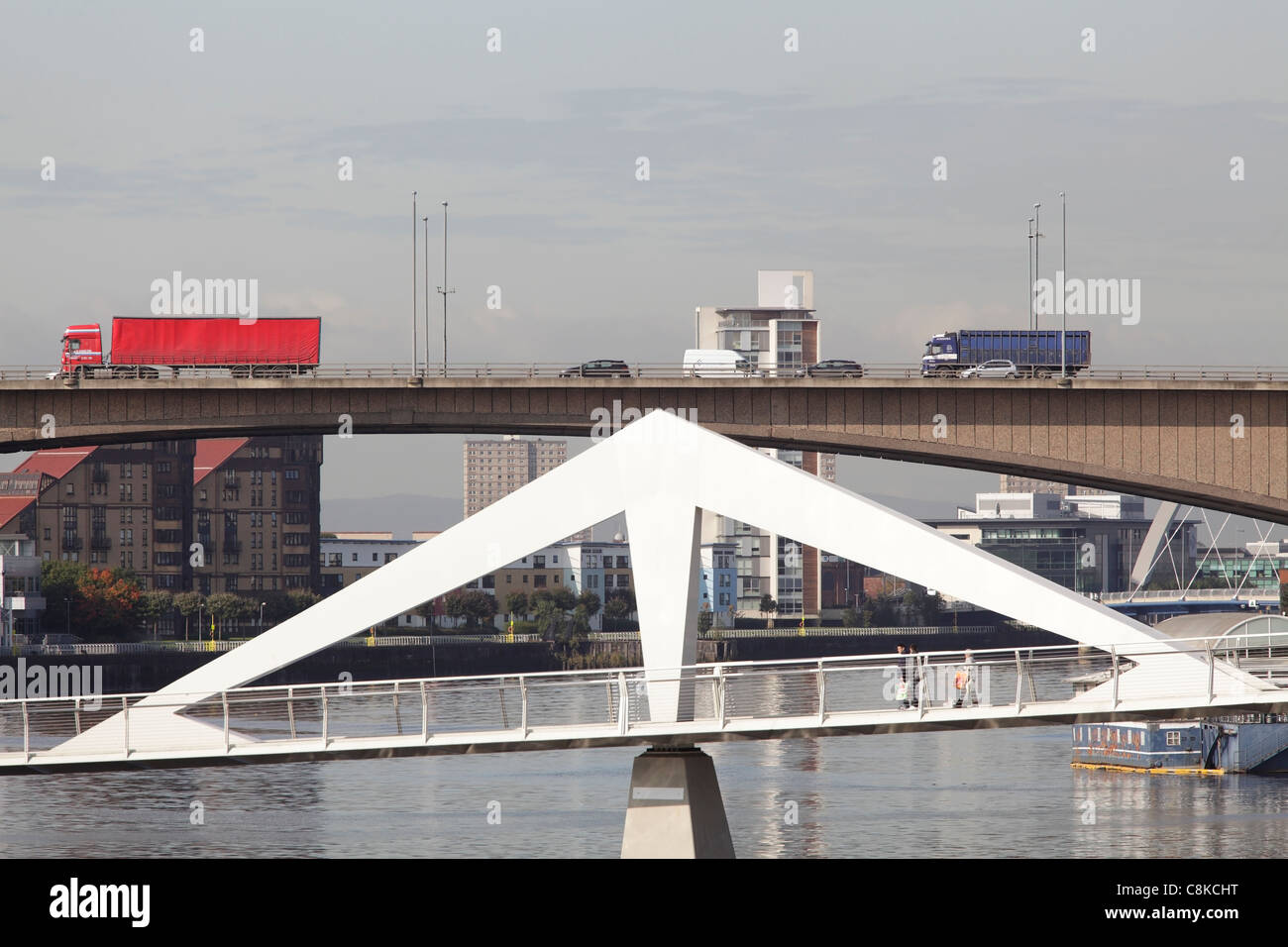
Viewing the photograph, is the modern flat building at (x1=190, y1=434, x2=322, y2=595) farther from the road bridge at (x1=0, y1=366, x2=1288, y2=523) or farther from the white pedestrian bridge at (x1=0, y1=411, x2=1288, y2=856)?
the white pedestrian bridge at (x1=0, y1=411, x2=1288, y2=856)

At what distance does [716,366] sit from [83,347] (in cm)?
2125

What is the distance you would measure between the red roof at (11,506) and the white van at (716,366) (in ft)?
351

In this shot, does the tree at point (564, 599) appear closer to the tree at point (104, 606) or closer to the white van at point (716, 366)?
the tree at point (104, 606)

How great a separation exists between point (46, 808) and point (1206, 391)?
37.3 meters

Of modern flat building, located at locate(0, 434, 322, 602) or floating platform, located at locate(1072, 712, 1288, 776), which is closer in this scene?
floating platform, located at locate(1072, 712, 1288, 776)

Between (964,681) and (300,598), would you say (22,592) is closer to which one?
(300,598)

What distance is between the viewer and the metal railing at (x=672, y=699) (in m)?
27.8

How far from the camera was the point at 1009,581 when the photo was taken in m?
27.8

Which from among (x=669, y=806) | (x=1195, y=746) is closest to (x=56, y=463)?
(x=1195, y=746)

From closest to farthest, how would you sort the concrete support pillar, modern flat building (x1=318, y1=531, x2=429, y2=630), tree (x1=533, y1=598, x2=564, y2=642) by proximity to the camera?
the concrete support pillar
tree (x1=533, y1=598, x2=564, y2=642)
modern flat building (x1=318, y1=531, x2=429, y2=630)

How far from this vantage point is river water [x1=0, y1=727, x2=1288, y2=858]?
1794 inches

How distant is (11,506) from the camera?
15375 cm

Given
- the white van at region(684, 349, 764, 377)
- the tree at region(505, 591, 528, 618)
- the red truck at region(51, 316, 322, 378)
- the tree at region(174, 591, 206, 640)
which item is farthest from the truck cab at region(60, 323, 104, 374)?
the tree at region(505, 591, 528, 618)
